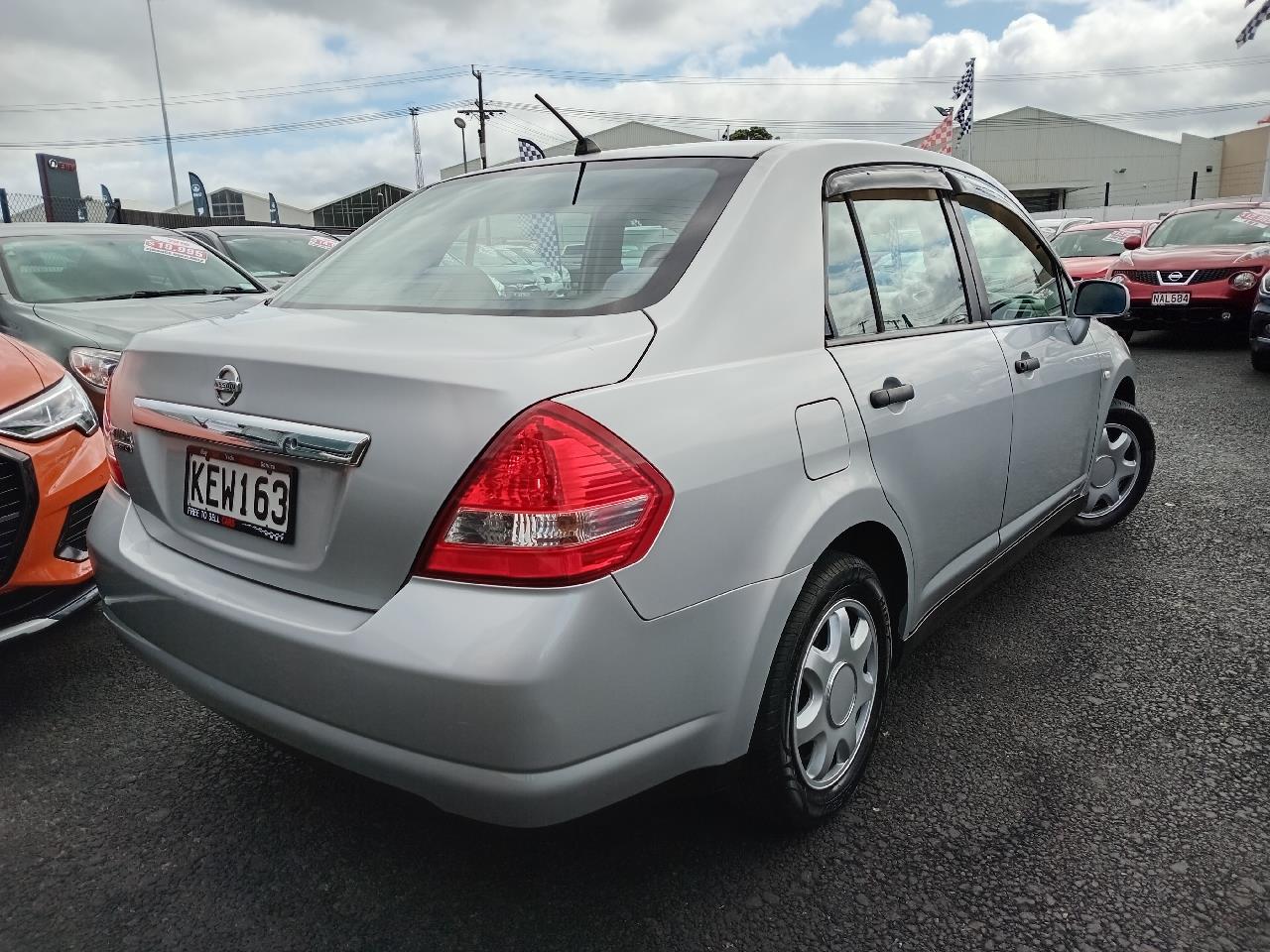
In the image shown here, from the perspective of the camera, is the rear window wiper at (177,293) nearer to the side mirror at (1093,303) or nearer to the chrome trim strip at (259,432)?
the chrome trim strip at (259,432)

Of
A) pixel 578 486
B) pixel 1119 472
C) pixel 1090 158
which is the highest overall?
pixel 1090 158

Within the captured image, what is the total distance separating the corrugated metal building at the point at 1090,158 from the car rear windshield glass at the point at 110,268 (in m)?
54.7

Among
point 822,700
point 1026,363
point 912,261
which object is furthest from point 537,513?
point 1026,363

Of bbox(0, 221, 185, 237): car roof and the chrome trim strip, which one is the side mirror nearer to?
the chrome trim strip

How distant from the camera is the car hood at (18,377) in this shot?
2957mm

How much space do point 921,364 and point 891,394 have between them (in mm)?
230

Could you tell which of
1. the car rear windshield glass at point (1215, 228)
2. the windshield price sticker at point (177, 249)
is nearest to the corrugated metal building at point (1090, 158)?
the car rear windshield glass at point (1215, 228)

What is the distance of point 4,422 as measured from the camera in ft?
9.43

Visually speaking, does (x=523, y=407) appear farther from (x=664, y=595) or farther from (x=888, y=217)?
(x=888, y=217)

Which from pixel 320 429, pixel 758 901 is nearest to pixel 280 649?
pixel 320 429

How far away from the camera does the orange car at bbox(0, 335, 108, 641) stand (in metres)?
2.76

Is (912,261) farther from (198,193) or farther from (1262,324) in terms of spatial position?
(198,193)

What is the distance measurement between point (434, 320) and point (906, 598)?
138 cm

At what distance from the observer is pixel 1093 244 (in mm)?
13031
